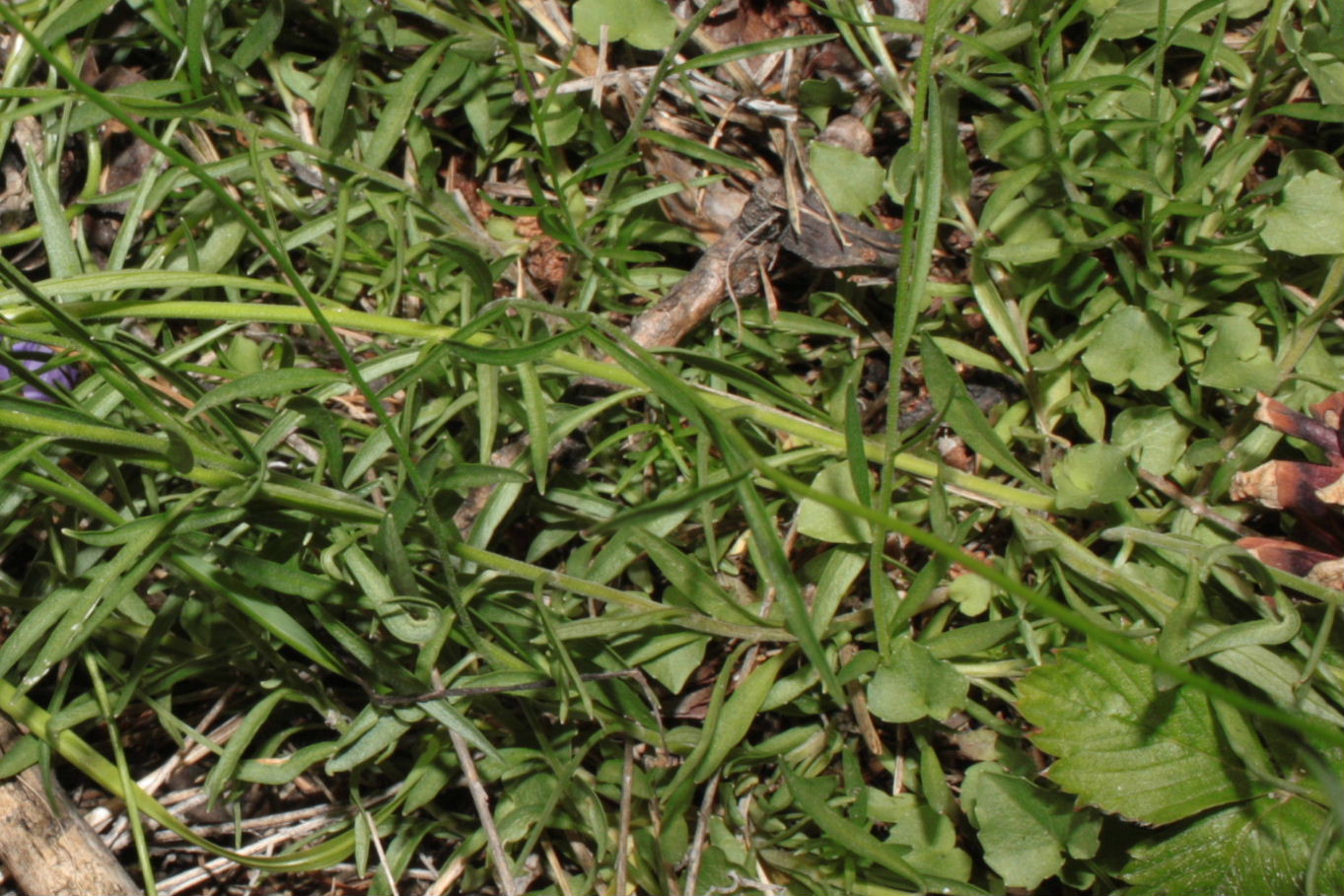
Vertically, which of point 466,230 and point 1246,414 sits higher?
point 466,230

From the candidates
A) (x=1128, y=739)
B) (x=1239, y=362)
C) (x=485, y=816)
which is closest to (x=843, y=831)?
(x=1128, y=739)

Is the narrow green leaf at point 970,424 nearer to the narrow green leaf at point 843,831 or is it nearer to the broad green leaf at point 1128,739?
the broad green leaf at point 1128,739

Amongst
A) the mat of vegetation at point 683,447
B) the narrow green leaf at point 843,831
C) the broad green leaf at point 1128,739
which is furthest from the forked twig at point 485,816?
the broad green leaf at point 1128,739

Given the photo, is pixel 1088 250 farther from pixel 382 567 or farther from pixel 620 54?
pixel 382 567

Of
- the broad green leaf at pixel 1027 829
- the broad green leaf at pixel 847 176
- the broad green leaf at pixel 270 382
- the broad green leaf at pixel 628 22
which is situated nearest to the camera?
the broad green leaf at pixel 270 382

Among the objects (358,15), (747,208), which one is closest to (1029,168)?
(747,208)

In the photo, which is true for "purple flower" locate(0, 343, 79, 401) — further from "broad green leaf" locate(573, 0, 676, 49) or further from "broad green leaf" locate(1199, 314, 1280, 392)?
"broad green leaf" locate(1199, 314, 1280, 392)

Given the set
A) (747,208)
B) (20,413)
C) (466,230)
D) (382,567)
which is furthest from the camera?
(466,230)
